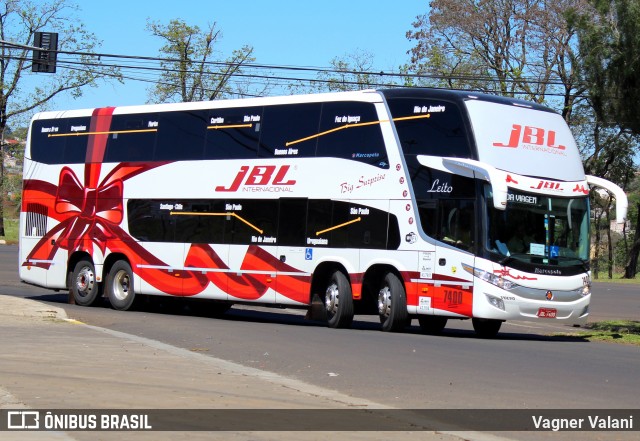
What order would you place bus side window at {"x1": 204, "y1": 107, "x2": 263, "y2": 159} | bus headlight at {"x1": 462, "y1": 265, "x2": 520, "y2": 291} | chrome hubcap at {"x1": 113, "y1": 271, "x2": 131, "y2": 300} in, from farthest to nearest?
chrome hubcap at {"x1": 113, "y1": 271, "x2": 131, "y2": 300} → bus side window at {"x1": 204, "y1": 107, "x2": 263, "y2": 159} → bus headlight at {"x1": 462, "y1": 265, "x2": 520, "y2": 291}

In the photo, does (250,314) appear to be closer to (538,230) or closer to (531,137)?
(538,230)

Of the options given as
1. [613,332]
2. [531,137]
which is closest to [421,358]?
[531,137]

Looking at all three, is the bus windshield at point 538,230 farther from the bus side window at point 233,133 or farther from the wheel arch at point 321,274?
the bus side window at point 233,133

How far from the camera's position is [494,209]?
740 inches

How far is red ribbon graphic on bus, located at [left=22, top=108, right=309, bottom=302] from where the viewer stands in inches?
874

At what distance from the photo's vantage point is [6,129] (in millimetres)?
72812

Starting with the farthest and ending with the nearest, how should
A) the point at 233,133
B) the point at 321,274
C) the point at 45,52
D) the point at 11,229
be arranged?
the point at 11,229 → the point at 45,52 → the point at 233,133 → the point at 321,274

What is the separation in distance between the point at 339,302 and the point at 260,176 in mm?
3452

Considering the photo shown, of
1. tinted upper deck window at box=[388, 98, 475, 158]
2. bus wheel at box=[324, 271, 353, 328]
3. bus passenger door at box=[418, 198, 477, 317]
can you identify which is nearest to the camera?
bus passenger door at box=[418, 198, 477, 317]

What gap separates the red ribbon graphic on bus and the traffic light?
797 cm

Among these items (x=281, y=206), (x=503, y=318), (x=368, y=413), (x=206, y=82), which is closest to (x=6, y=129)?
(x=206, y=82)

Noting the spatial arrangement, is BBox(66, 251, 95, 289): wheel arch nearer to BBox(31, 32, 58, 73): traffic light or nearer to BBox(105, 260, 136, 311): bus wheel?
BBox(105, 260, 136, 311): bus wheel

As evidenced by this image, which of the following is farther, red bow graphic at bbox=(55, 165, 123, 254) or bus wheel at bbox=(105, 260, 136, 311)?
red bow graphic at bbox=(55, 165, 123, 254)

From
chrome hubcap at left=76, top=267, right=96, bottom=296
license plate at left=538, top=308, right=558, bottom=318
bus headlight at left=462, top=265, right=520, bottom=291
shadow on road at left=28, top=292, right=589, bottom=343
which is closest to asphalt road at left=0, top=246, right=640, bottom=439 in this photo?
shadow on road at left=28, top=292, right=589, bottom=343
